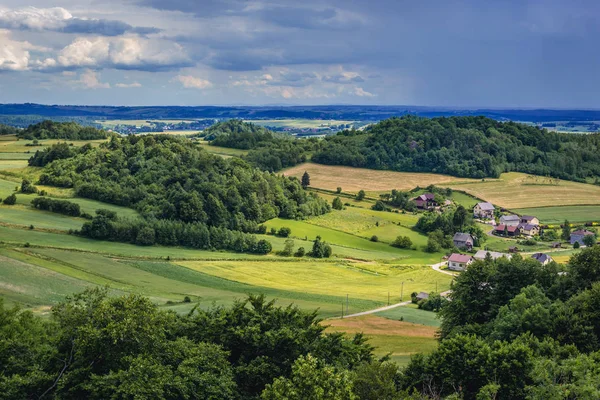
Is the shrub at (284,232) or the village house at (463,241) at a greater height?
the shrub at (284,232)

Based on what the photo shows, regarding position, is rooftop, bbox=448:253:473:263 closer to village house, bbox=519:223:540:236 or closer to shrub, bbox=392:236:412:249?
shrub, bbox=392:236:412:249

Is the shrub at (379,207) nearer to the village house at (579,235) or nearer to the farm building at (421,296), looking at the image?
the village house at (579,235)

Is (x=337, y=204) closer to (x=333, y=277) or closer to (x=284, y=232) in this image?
(x=284, y=232)

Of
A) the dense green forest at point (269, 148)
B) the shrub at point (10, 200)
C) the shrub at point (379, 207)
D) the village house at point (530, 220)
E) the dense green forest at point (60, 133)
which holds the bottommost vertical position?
the village house at point (530, 220)

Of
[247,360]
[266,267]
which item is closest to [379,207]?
→ [266,267]

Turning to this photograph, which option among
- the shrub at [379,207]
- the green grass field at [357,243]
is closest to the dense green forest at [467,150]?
the shrub at [379,207]

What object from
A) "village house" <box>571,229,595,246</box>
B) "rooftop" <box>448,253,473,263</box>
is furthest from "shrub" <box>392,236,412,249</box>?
"village house" <box>571,229,595,246</box>
